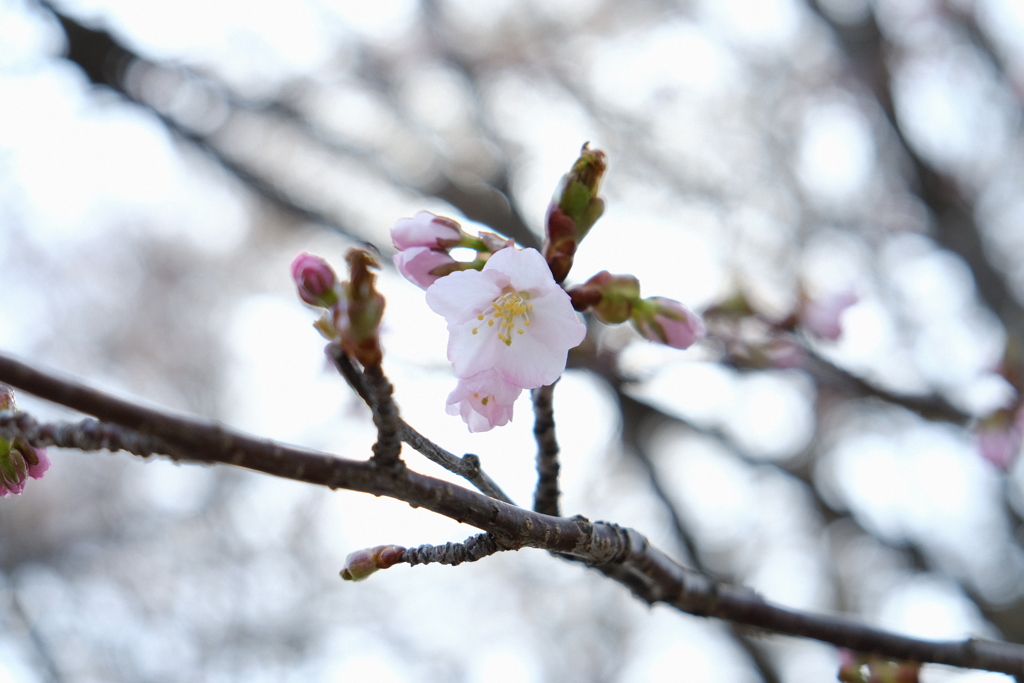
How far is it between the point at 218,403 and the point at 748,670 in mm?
8312

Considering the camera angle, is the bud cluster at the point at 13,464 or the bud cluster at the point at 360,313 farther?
the bud cluster at the point at 13,464

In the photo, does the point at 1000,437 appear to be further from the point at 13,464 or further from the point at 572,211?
the point at 13,464

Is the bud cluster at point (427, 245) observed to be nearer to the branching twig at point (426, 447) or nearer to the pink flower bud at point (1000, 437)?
the branching twig at point (426, 447)

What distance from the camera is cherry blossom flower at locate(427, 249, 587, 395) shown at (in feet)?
3.10

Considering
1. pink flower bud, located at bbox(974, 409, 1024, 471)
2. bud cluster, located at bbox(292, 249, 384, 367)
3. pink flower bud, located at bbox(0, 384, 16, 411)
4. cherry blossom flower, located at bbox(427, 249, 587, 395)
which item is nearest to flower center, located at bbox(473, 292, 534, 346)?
cherry blossom flower, located at bbox(427, 249, 587, 395)

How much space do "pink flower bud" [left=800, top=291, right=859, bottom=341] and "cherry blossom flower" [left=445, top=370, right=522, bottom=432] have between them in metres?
2.21

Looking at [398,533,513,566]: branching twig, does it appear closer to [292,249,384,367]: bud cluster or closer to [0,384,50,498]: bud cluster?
[292,249,384,367]: bud cluster

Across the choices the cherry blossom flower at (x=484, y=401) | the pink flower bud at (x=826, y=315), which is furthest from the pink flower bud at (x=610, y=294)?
the pink flower bud at (x=826, y=315)

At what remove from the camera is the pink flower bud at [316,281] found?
725 millimetres

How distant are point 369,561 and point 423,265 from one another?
0.46m

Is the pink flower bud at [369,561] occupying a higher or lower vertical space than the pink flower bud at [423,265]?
lower

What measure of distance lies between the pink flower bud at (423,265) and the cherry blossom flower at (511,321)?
62mm

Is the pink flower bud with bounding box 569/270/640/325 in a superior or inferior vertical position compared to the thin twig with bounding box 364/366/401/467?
superior

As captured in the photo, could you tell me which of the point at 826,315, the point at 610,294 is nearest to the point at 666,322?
the point at 610,294
